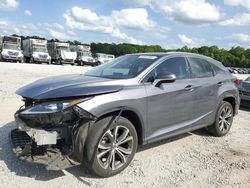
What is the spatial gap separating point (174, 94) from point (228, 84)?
7.02 ft

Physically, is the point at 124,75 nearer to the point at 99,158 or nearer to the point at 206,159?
the point at 99,158

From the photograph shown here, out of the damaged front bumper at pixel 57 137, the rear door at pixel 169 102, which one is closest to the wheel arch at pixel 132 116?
the rear door at pixel 169 102

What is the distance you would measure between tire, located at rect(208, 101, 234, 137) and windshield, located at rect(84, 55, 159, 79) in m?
2.13

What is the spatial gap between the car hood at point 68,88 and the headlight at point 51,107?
0.08 m

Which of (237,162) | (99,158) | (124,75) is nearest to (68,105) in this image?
(99,158)

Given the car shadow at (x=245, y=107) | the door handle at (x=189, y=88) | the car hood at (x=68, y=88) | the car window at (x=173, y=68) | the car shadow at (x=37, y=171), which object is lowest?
the car shadow at (x=245, y=107)

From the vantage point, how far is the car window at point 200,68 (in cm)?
633

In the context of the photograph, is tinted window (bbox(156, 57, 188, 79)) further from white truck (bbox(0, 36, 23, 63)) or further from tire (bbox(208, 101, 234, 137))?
white truck (bbox(0, 36, 23, 63))

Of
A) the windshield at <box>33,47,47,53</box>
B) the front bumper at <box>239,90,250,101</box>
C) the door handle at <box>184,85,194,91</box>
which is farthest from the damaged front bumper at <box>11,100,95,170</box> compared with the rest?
the windshield at <box>33,47,47,53</box>

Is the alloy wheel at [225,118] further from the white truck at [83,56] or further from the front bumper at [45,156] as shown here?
the white truck at [83,56]

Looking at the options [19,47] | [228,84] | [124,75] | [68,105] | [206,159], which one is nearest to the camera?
[68,105]

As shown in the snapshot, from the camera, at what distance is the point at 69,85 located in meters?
4.70

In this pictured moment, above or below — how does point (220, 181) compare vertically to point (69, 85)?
below

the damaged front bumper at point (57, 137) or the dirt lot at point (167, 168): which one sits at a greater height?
the damaged front bumper at point (57, 137)
